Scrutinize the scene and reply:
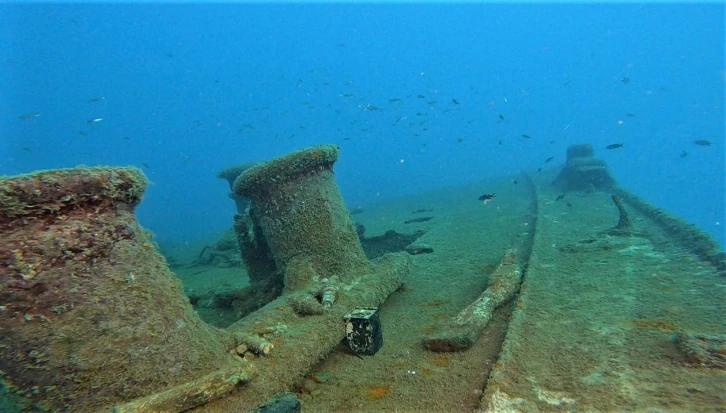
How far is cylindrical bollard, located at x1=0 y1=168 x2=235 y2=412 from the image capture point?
7.26 ft

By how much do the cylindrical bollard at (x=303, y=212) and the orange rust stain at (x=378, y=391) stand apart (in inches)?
70.5

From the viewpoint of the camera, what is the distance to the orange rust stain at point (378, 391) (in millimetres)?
2926

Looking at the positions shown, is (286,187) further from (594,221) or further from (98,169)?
(594,221)

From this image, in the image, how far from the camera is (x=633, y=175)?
80000 mm

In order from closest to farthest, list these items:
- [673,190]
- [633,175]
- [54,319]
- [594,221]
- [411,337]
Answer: [54,319] < [411,337] < [594,221] < [673,190] < [633,175]

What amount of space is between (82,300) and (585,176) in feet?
51.3

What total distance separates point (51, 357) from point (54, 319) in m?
0.24

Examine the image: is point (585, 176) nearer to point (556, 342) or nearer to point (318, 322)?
point (556, 342)

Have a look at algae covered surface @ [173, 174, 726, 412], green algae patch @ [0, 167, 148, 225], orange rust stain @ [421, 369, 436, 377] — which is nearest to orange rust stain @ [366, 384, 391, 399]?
algae covered surface @ [173, 174, 726, 412]

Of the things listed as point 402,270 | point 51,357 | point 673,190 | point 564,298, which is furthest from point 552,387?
point 673,190

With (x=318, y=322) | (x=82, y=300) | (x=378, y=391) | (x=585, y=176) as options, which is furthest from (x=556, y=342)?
(x=585, y=176)

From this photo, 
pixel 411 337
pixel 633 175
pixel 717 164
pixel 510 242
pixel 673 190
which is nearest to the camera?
pixel 411 337

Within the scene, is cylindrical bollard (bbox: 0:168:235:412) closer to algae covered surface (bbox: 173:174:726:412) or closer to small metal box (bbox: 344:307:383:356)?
algae covered surface (bbox: 173:174:726:412)

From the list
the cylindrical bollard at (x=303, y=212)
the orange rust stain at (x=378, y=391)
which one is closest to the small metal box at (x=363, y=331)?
the orange rust stain at (x=378, y=391)
